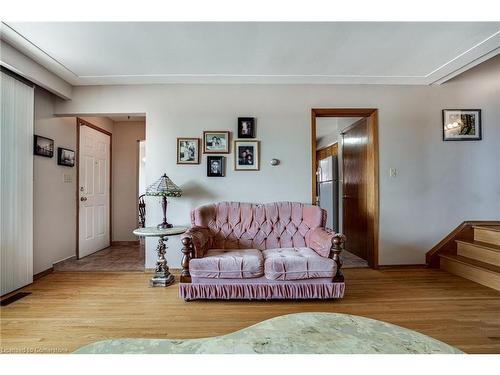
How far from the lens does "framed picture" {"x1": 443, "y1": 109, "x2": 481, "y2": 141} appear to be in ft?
11.2

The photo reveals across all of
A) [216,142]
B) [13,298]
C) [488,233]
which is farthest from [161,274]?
[488,233]

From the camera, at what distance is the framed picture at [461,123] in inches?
134

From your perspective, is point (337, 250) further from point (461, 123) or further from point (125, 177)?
point (125, 177)

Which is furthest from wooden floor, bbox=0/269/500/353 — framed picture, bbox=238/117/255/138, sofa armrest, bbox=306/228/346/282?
framed picture, bbox=238/117/255/138

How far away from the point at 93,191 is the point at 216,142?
2.54m

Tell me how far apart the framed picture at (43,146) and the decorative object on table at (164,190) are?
142 centimetres

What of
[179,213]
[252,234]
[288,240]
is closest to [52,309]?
[179,213]

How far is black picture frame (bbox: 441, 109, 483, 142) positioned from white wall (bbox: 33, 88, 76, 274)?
17.5 ft

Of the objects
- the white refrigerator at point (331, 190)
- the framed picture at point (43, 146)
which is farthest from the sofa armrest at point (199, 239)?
the white refrigerator at point (331, 190)

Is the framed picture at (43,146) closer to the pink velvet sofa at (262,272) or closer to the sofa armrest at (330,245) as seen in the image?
the pink velvet sofa at (262,272)

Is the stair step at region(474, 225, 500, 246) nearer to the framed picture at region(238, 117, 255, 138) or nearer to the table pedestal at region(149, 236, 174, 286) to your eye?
the framed picture at region(238, 117, 255, 138)

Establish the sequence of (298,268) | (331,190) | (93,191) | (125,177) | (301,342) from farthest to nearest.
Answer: (331,190)
(125,177)
(93,191)
(298,268)
(301,342)

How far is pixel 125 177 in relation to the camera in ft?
16.1

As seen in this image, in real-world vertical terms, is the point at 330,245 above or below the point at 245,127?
below
